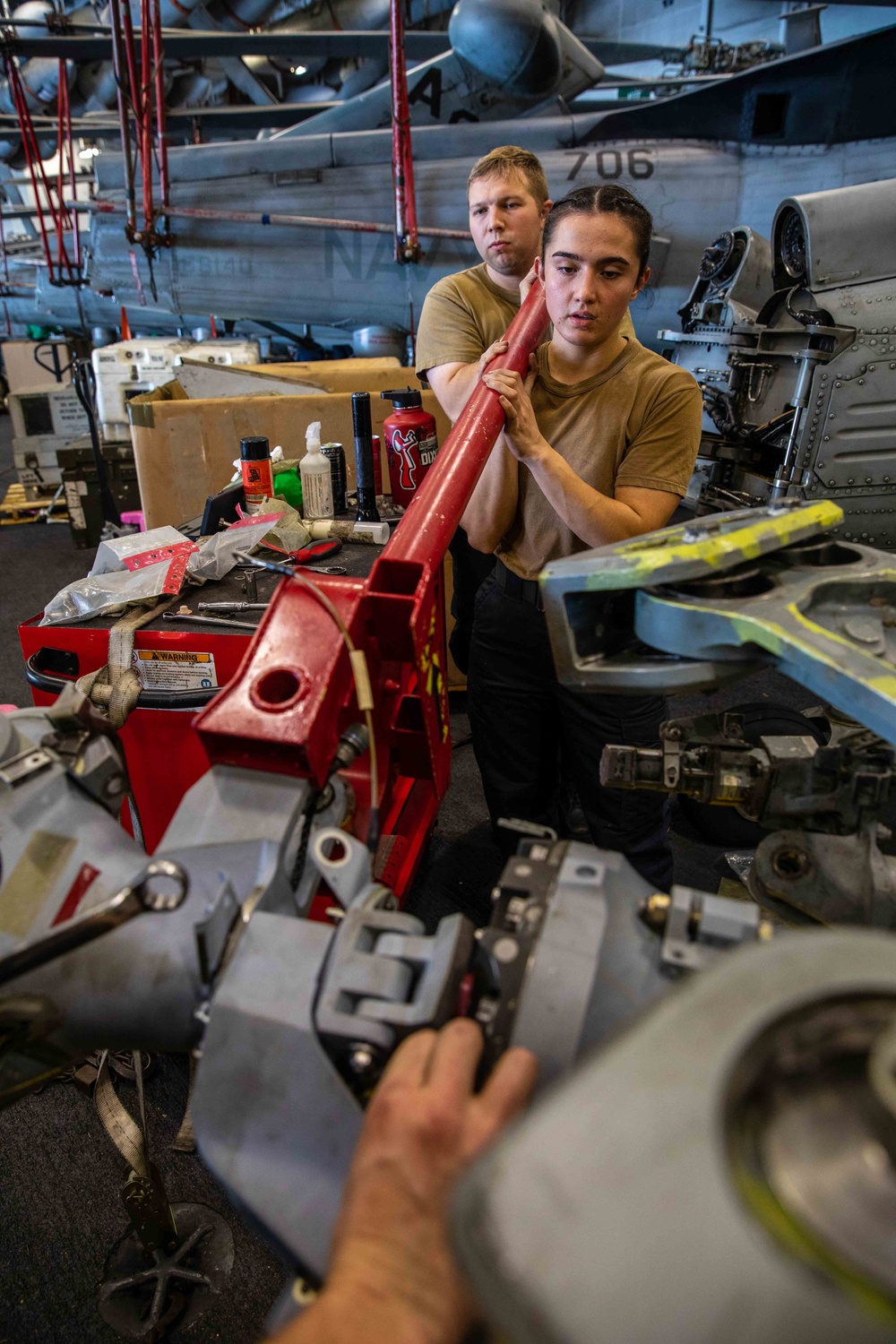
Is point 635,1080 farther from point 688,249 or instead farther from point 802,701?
point 688,249

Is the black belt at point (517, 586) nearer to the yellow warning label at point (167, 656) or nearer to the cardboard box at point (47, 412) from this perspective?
the yellow warning label at point (167, 656)

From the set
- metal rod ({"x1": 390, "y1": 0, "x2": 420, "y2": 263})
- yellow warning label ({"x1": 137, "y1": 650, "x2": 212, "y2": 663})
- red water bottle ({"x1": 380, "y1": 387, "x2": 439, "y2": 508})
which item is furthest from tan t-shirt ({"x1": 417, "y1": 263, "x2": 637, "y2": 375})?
metal rod ({"x1": 390, "y1": 0, "x2": 420, "y2": 263})

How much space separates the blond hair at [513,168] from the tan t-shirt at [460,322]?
256 millimetres

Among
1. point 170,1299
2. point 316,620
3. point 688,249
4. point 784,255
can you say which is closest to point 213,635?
point 316,620

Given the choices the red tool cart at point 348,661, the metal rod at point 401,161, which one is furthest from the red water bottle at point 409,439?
the metal rod at point 401,161

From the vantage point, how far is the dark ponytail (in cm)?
142

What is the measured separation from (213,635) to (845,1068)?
149 cm

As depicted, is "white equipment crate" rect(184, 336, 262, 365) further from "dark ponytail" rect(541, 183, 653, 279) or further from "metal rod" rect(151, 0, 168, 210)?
"dark ponytail" rect(541, 183, 653, 279)

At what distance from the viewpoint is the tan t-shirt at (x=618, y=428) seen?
1.54 m

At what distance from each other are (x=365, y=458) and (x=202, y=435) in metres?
0.89

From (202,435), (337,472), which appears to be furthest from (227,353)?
(337,472)

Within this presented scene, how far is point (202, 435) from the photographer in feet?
9.26

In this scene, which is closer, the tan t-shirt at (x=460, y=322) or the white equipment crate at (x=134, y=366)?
the tan t-shirt at (x=460, y=322)

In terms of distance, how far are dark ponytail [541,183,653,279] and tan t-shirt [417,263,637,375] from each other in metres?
0.41
